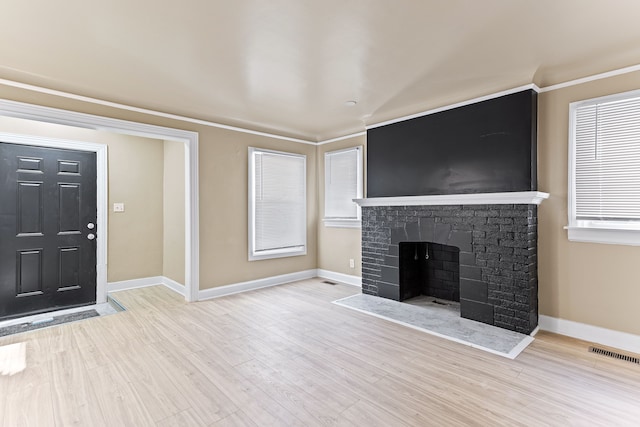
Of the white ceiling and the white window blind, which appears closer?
the white ceiling

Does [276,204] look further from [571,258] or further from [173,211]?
[571,258]

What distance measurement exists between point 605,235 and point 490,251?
96cm

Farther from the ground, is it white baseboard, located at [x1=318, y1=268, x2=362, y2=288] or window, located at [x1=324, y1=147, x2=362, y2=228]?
window, located at [x1=324, y1=147, x2=362, y2=228]

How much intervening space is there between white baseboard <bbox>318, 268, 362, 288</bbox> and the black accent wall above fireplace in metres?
1.47

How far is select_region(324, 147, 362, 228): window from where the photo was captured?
16.7 ft

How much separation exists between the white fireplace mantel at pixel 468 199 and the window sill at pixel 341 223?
2.05 feet

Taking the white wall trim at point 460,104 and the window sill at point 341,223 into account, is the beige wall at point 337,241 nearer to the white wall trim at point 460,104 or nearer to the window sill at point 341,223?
the window sill at point 341,223

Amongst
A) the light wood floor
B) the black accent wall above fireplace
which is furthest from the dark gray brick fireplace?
the light wood floor

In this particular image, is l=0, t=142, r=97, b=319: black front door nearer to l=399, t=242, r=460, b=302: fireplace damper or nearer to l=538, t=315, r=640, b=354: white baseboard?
l=399, t=242, r=460, b=302: fireplace damper

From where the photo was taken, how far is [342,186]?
5.32 meters

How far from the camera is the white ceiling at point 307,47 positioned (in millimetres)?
2045

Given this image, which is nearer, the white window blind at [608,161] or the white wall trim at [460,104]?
the white window blind at [608,161]

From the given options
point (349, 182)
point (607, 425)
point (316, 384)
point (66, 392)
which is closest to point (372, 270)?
point (349, 182)

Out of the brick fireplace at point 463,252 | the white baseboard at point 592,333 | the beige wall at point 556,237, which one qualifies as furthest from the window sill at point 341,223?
the white baseboard at point 592,333
